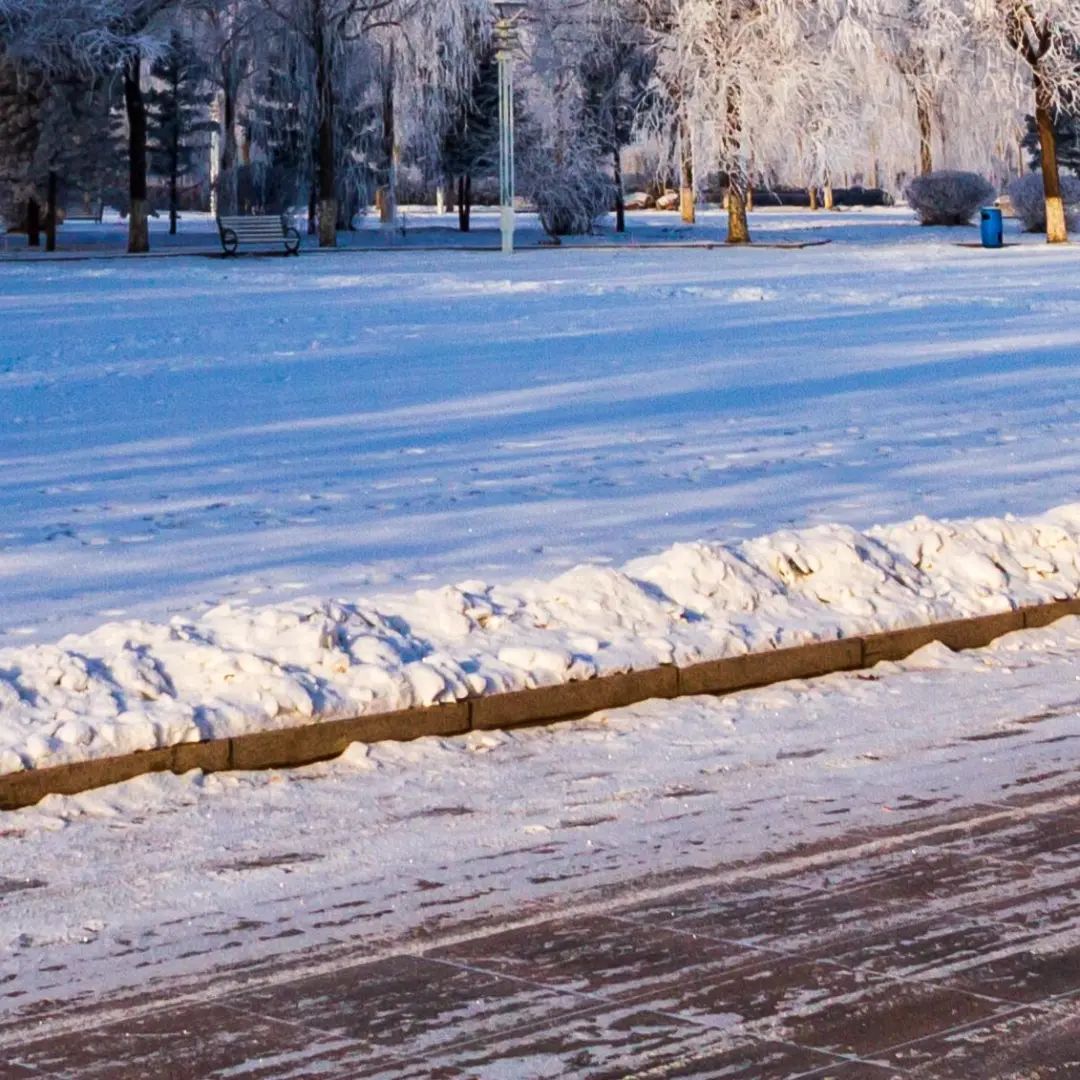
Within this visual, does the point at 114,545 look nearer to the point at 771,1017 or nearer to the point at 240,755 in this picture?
the point at 240,755

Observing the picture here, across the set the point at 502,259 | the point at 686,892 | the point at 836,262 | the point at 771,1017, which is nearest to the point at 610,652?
the point at 686,892

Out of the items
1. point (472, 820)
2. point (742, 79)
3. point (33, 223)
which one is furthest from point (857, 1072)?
point (33, 223)

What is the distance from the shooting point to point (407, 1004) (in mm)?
4918

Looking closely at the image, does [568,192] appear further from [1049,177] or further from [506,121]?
[1049,177]

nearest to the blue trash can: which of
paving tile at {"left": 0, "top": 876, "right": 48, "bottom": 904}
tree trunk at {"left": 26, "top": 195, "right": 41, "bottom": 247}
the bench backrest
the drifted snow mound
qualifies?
the bench backrest

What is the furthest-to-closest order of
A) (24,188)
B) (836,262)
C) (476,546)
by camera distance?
(24,188) < (836,262) < (476,546)

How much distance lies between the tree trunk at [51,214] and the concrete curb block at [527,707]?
4687 centimetres

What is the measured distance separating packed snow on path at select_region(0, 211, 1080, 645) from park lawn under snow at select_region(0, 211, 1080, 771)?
0.05 m

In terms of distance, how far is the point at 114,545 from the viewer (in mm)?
11148

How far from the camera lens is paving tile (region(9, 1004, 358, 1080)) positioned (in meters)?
4.53

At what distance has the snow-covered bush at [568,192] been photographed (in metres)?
57.5

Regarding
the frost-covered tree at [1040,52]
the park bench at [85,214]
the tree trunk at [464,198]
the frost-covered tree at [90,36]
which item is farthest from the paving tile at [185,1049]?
the park bench at [85,214]

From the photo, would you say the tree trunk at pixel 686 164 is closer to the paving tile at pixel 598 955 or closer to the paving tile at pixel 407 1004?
the paving tile at pixel 598 955

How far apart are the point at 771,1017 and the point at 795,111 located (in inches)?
1831
